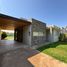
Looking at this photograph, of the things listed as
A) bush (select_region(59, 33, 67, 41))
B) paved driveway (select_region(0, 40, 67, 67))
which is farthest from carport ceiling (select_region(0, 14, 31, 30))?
bush (select_region(59, 33, 67, 41))

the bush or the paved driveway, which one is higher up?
the bush

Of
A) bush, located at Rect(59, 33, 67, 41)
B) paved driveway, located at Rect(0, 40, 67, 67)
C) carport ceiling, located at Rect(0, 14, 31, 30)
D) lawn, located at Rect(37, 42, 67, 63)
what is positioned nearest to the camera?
paved driveway, located at Rect(0, 40, 67, 67)

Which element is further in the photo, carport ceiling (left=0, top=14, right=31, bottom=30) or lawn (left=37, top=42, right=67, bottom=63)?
carport ceiling (left=0, top=14, right=31, bottom=30)

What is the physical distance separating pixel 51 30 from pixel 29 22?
25.7 feet

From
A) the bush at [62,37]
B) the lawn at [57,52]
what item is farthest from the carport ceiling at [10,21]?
the bush at [62,37]

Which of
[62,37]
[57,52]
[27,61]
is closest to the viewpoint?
[27,61]

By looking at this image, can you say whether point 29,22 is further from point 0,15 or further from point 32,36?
point 0,15

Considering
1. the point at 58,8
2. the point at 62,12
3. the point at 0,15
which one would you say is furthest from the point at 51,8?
the point at 0,15

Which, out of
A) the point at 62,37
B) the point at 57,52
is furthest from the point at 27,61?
the point at 62,37

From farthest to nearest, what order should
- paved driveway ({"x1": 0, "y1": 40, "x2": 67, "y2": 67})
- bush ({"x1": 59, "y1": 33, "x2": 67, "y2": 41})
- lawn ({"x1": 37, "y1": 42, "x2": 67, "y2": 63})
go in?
bush ({"x1": 59, "y1": 33, "x2": 67, "y2": 41}) → lawn ({"x1": 37, "y1": 42, "x2": 67, "y2": 63}) → paved driveway ({"x1": 0, "y1": 40, "x2": 67, "y2": 67})

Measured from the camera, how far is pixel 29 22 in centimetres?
1199

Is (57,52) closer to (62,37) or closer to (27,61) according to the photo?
(27,61)

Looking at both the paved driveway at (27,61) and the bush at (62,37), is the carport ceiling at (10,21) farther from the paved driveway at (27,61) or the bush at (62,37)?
the bush at (62,37)

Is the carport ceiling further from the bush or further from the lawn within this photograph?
the bush
